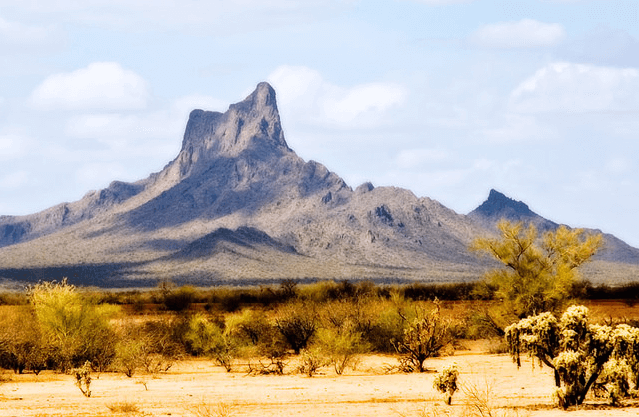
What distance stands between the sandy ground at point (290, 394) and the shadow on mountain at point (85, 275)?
77.7 m

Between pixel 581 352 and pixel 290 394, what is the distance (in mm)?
9188

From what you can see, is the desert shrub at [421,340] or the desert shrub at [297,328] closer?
the desert shrub at [421,340]

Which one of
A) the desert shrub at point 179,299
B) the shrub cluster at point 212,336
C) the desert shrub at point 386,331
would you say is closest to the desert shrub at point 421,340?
the shrub cluster at point 212,336

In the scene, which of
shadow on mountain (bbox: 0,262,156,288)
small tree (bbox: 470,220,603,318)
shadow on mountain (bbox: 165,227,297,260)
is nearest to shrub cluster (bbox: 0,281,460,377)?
small tree (bbox: 470,220,603,318)

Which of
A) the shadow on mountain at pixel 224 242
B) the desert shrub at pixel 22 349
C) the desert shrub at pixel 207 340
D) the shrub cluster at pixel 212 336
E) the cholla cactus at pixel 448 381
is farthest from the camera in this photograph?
the shadow on mountain at pixel 224 242

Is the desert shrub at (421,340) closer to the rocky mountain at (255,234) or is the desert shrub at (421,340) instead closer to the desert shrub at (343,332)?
the desert shrub at (343,332)

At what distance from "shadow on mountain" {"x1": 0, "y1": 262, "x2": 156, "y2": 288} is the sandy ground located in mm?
77701

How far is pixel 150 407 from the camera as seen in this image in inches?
958

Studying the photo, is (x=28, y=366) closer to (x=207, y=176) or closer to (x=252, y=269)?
(x=252, y=269)

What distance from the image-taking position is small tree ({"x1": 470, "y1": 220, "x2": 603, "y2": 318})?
40.2m

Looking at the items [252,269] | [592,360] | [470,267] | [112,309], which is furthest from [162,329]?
[470,267]

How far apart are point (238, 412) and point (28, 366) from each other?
18.0 m

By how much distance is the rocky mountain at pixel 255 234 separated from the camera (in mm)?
122875

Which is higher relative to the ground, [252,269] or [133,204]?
[133,204]
